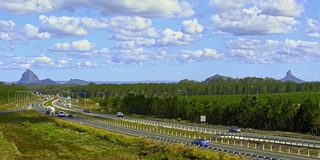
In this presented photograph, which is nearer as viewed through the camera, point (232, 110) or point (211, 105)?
point (232, 110)

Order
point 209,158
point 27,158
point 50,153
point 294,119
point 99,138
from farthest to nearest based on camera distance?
point 294,119 → point 99,138 → point 50,153 → point 27,158 → point 209,158

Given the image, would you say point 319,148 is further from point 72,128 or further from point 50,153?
point 72,128

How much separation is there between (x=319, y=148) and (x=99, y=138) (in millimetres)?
37310

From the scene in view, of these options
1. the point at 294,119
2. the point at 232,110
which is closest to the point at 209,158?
the point at 294,119

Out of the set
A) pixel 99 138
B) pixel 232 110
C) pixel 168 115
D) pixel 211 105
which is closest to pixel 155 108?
pixel 168 115

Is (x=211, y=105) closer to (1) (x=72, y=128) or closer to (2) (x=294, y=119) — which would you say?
(2) (x=294, y=119)

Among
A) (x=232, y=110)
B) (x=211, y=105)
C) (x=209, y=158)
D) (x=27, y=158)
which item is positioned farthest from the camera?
(x=211, y=105)

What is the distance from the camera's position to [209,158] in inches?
1895

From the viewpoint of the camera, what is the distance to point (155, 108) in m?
148

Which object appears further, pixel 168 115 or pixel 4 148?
pixel 168 115

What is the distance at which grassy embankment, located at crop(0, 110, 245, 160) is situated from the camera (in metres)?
54.7

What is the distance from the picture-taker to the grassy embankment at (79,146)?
180 feet

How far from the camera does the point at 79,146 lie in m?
70.0

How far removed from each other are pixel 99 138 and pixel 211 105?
41348 millimetres
